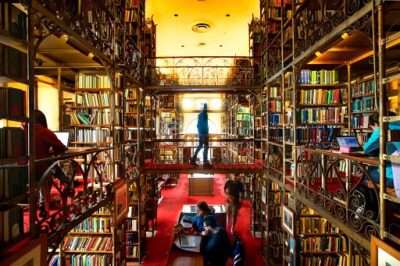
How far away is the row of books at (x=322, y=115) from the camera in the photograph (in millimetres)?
4727

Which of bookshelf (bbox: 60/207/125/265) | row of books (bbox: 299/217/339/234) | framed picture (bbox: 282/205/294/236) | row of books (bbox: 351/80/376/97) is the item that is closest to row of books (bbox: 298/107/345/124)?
row of books (bbox: 351/80/376/97)

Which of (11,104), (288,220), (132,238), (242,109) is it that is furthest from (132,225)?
(242,109)

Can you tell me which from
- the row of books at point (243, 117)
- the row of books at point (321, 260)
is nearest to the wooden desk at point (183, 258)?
the row of books at point (321, 260)

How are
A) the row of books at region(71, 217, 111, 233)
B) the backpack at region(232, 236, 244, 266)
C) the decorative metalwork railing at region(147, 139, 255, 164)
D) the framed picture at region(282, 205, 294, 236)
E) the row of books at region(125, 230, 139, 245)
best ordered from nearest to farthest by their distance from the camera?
the framed picture at region(282, 205, 294, 236) < the row of books at region(71, 217, 111, 233) < the backpack at region(232, 236, 244, 266) < the row of books at region(125, 230, 139, 245) < the decorative metalwork railing at region(147, 139, 255, 164)

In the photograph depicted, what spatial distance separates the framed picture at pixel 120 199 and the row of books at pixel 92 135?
1.03 meters

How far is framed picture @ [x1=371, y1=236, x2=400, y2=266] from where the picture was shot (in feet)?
5.41

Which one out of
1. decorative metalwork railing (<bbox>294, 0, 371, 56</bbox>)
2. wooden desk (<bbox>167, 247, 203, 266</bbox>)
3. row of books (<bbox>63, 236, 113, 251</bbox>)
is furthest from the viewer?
row of books (<bbox>63, 236, 113, 251</bbox>)

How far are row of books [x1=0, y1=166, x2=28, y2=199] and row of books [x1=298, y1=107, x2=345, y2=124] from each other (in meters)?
4.22

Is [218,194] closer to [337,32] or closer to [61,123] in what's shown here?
[61,123]

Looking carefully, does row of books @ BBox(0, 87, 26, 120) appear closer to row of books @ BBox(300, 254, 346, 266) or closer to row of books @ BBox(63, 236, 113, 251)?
row of books @ BBox(63, 236, 113, 251)

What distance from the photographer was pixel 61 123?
521cm

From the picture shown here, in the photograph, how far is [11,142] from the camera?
1.92 metres

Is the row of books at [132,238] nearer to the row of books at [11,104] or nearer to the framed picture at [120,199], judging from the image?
the framed picture at [120,199]

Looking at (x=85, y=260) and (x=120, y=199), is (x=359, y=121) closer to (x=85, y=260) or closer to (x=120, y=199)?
(x=120, y=199)
